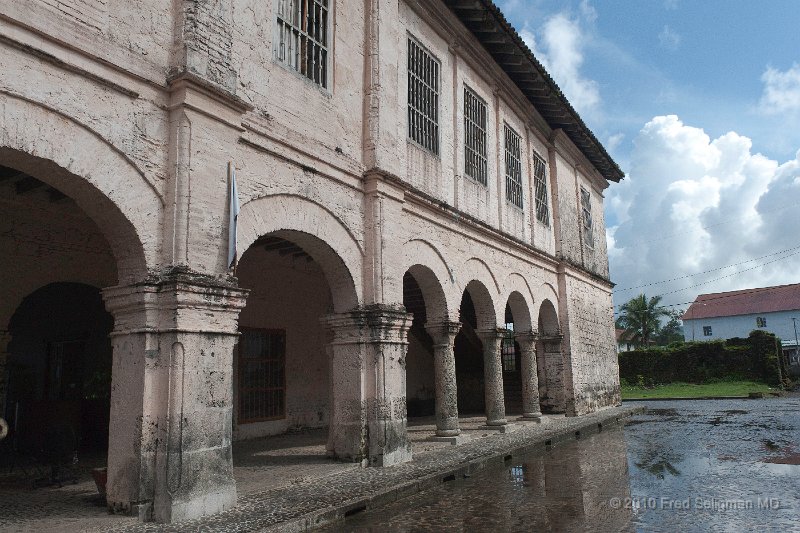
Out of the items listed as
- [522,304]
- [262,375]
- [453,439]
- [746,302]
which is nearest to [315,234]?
[453,439]

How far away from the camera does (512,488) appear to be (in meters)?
7.17

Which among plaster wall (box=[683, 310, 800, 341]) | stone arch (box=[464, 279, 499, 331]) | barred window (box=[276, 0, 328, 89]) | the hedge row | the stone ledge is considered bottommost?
the stone ledge

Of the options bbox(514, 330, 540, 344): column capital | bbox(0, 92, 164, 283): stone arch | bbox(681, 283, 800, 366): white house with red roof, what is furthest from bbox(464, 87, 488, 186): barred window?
bbox(681, 283, 800, 366): white house with red roof

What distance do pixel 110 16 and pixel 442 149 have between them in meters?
6.46

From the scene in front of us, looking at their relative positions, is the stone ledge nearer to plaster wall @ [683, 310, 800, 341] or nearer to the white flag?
the white flag

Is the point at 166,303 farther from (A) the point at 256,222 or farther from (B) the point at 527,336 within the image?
(B) the point at 527,336

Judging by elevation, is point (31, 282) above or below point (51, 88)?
below

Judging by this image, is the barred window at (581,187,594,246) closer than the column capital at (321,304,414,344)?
No

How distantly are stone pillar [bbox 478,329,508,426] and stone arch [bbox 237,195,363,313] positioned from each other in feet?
14.6

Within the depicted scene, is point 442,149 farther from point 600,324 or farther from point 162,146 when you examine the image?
point 600,324

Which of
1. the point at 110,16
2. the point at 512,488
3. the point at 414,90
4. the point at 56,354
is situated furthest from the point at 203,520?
the point at 414,90

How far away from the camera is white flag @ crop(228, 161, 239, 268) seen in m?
5.87

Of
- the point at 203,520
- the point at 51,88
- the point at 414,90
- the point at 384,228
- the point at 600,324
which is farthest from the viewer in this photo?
the point at 600,324

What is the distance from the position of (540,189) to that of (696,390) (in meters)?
20.0
